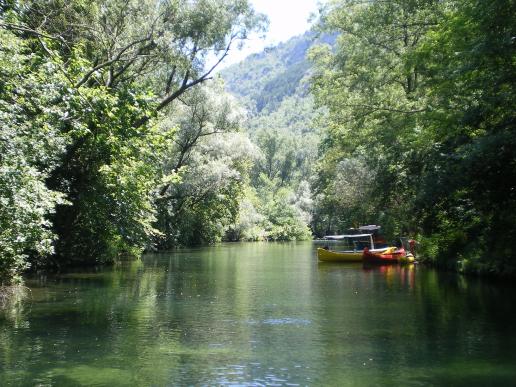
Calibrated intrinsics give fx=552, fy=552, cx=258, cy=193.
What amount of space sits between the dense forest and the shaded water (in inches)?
113

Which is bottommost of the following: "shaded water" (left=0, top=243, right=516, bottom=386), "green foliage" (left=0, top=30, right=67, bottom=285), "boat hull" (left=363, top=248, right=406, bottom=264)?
"shaded water" (left=0, top=243, right=516, bottom=386)

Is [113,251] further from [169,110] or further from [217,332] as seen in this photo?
[217,332]

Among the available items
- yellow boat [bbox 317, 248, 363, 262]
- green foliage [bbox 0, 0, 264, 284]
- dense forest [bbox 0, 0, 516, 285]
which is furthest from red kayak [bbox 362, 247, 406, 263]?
green foliage [bbox 0, 0, 264, 284]

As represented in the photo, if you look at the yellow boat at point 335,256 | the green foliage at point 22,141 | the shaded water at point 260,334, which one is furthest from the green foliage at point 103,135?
the yellow boat at point 335,256

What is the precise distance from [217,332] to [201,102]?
92.5ft

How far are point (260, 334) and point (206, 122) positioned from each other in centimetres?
2925

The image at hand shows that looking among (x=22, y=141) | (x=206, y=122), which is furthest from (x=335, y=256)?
(x=22, y=141)

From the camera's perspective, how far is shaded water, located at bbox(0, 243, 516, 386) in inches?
344

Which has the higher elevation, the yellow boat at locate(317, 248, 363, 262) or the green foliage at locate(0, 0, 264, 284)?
the green foliage at locate(0, 0, 264, 284)

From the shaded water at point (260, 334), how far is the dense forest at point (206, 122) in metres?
2.86

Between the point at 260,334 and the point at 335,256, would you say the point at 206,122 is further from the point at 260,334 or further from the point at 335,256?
the point at 260,334

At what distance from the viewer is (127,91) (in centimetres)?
1227

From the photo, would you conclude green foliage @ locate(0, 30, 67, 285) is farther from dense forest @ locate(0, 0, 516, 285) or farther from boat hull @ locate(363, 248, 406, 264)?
boat hull @ locate(363, 248, 406, 264)

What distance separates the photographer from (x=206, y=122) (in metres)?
39.6
